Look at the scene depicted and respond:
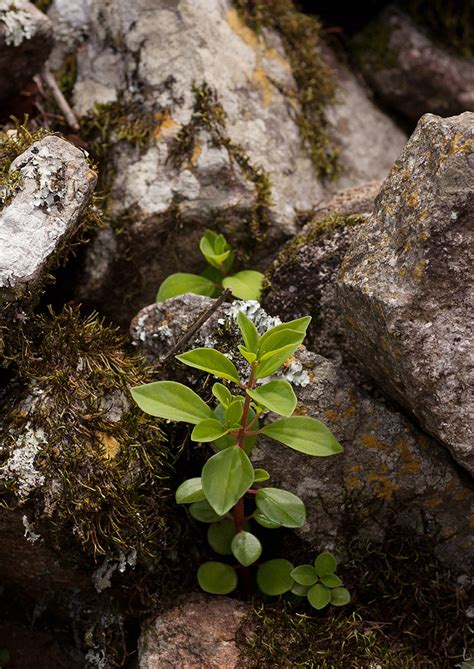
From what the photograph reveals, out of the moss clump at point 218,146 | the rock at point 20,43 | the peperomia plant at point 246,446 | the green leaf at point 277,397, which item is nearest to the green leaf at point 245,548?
the peperomia plant at point 246,446

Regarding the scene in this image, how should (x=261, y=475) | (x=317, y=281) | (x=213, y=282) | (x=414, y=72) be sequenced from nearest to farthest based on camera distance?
(x=261, y=475) → (x=317, y=281) → (x=213, y=282) → (x=414, y=72)

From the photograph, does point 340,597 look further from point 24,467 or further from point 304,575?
point 24,467

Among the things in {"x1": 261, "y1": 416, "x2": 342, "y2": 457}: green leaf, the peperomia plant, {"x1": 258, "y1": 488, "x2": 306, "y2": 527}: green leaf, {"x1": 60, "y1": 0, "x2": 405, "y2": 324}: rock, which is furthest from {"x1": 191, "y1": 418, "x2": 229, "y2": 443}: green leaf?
{"x1": 60, "y1": 0, "x2": 405, "y2": 324}: rock

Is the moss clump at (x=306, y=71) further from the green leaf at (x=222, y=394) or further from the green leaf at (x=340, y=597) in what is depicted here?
the green leaf at (x=340, y=597)

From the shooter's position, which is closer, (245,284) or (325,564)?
(325,564)

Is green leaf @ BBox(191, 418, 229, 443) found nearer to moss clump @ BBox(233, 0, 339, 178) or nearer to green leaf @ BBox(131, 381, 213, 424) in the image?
green leaf @ BBox(131, 381, 213, 424)

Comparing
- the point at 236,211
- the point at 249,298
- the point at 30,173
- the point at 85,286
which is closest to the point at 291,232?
the point at 236,211

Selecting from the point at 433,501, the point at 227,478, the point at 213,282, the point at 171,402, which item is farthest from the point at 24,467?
the point at 433,501
